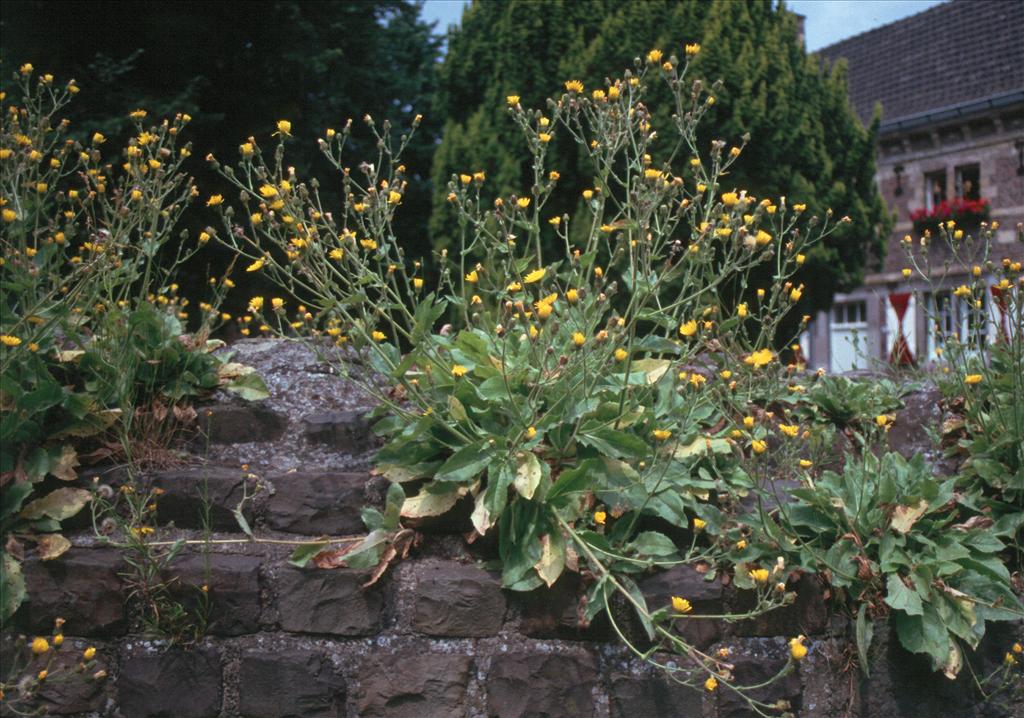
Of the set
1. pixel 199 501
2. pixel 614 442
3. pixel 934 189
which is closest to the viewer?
pixel 614 442

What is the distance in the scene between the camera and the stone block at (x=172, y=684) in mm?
2615

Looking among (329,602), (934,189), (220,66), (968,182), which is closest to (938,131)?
(968,182)

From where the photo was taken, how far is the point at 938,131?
2053 centimetres

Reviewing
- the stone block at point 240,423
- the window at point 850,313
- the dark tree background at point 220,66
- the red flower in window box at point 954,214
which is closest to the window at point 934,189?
the red flower in window box at point 954,214

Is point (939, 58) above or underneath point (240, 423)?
above

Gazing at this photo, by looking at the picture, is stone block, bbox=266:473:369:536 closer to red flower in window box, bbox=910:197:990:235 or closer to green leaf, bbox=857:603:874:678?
green leaf, bbox=857:603:874:678

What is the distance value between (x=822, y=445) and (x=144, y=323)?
237 cm

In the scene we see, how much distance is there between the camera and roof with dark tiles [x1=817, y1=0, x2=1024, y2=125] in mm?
18219

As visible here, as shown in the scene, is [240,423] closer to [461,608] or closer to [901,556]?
[461,608]

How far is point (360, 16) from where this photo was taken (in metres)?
11.0

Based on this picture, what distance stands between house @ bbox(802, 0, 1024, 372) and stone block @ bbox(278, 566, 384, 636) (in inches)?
622

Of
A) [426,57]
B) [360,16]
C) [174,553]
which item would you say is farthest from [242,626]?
[426,57]

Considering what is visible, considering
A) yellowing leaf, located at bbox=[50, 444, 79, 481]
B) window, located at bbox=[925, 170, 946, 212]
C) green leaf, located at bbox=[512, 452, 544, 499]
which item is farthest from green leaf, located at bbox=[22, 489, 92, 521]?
window, located at bbox=[925, 170, 946, 212]

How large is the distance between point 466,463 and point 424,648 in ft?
1.68
